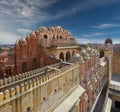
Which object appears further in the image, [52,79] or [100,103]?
[100,103]

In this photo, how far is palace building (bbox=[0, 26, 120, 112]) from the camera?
9.50m

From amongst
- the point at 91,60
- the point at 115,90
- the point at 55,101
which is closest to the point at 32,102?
the point at 55,101

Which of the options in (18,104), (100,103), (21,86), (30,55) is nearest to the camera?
(18,104)

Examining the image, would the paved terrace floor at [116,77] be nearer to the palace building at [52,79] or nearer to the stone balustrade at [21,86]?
the palace building at [52,79]

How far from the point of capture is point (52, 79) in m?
12.0

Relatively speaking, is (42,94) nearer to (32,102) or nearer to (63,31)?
(32,102)

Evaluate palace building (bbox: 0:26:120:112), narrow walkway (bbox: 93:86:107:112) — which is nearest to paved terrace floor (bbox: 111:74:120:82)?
palace building (bbox: 0:26:120:112)

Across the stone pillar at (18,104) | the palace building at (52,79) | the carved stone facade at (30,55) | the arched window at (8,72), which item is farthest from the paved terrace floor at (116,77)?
→ the stone pillar at (18,104)

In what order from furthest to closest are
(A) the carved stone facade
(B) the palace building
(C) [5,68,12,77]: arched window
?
(A) the carved stone facade < (C) [5,68,12,77]: arched window < (B) the palace building

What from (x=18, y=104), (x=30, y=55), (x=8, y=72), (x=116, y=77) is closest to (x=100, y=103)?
(x=116, y=77)

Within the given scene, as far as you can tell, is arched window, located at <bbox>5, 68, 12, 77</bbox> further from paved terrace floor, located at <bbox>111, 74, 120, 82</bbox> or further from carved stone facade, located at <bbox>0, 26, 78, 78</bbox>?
paved terrace floor, located at <bbox>111, 74, 120, 82</bbox>

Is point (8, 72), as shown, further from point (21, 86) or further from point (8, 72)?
point (21, 86)

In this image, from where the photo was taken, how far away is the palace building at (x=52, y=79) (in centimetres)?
950

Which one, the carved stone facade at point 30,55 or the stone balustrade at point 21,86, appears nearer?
the stone balustrade at point 21,86
